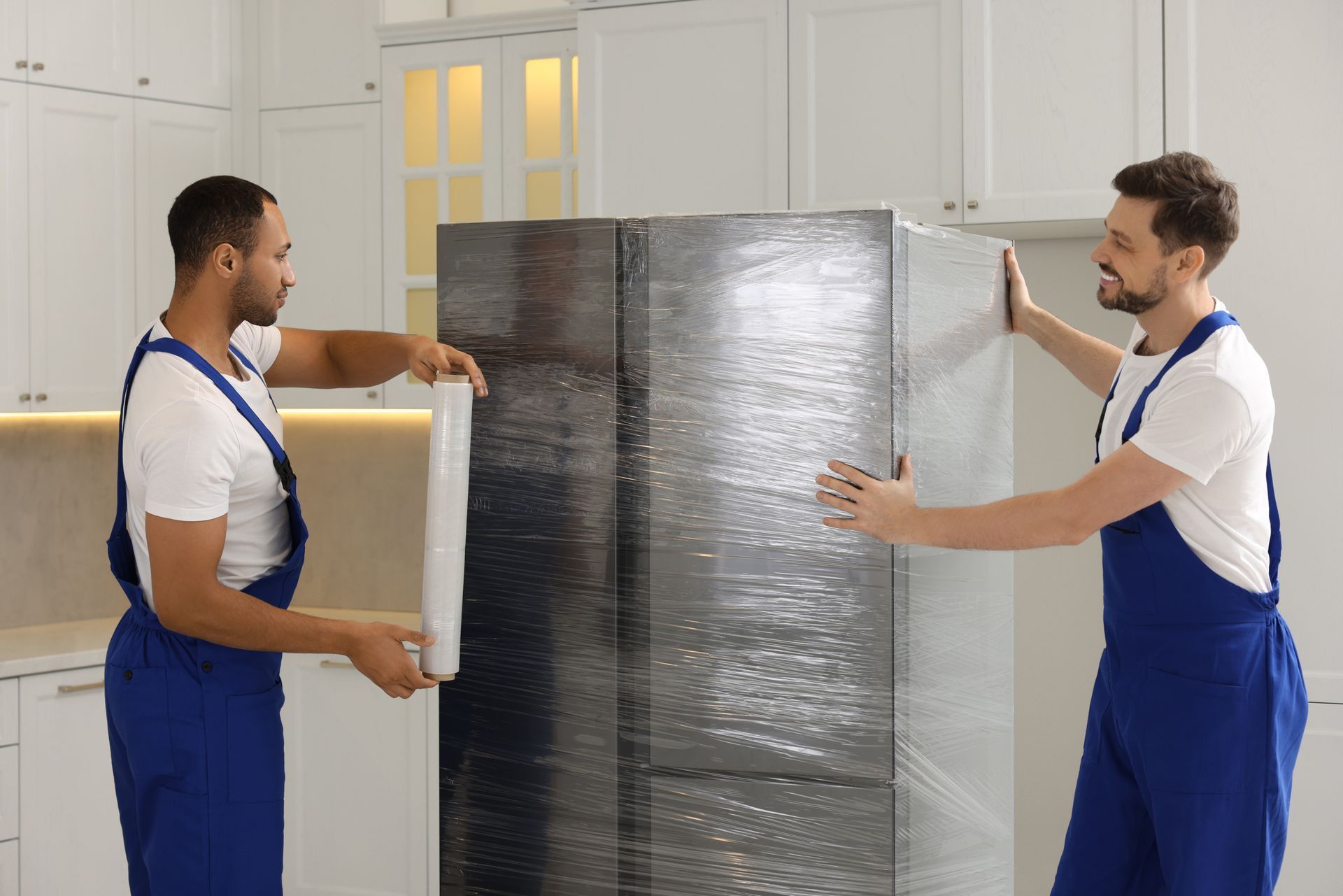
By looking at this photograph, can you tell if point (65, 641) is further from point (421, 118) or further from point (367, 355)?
point (421, 118)

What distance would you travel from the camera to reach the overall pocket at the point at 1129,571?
1707 mm

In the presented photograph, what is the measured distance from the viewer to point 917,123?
2.49m

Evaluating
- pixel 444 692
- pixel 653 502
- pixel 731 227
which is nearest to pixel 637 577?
pixel 653 502

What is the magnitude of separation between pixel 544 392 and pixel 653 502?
0.75 ft

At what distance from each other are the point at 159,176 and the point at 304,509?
3.32ft

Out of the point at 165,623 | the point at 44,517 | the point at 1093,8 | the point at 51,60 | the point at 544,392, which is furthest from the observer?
the point at 44,517

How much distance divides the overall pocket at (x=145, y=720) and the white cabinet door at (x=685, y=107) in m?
1.44

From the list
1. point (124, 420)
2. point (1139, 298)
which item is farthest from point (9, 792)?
point (1139, 298)

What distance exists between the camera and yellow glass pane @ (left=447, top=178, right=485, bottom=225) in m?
2.98

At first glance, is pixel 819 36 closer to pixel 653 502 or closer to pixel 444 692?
pixel 653 502

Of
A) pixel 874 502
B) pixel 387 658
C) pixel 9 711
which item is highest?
pixel 874 502

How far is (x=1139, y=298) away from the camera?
68.7 inches

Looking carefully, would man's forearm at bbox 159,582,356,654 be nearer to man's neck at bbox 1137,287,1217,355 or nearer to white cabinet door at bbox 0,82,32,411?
man's neck at bbox 1137,287,1217,355

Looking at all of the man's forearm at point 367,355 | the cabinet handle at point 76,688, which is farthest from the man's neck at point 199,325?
the cabinet handle at point 76,688
